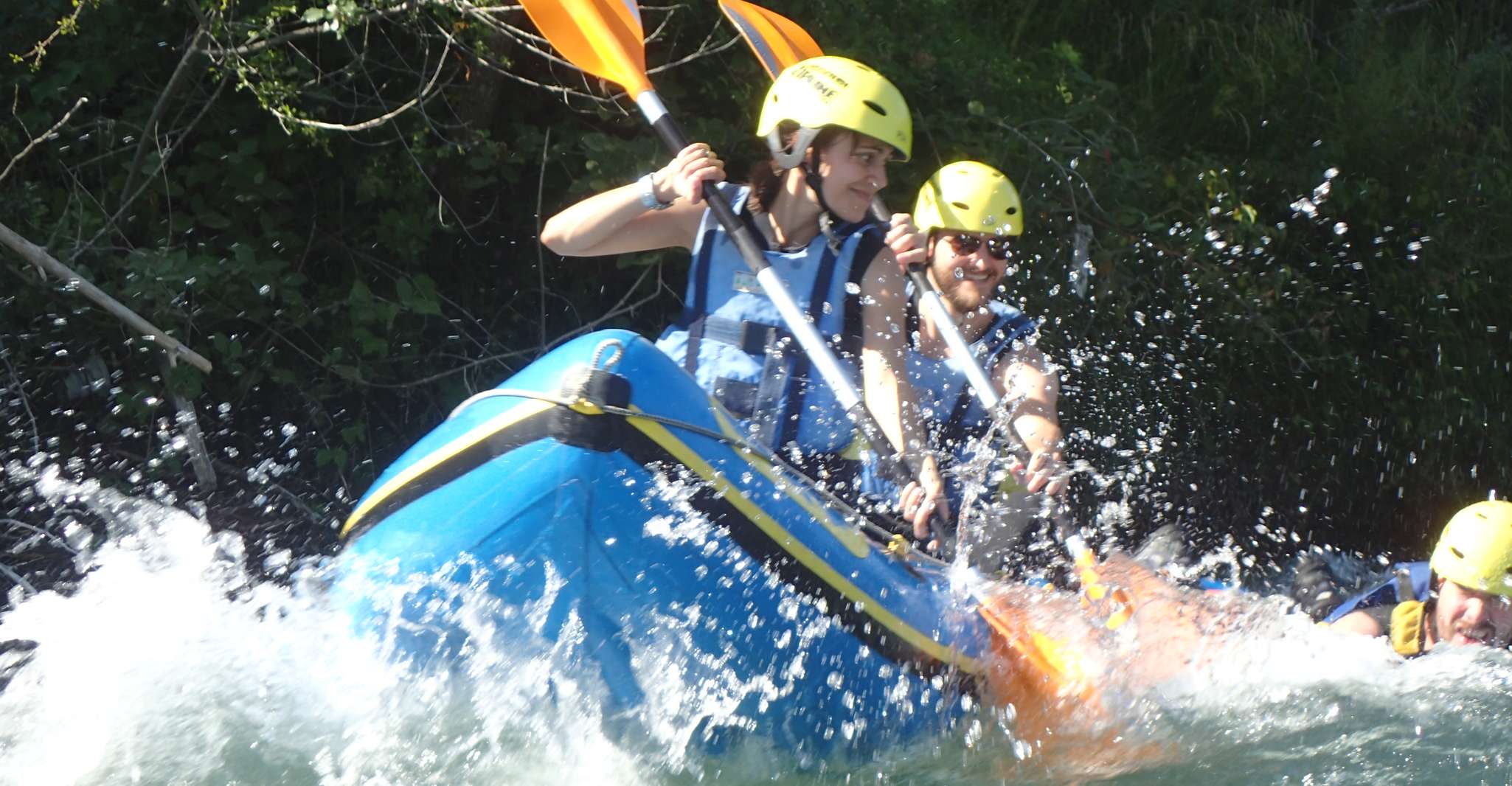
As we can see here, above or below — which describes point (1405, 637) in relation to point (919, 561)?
below

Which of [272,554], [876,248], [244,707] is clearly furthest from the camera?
[272,554]

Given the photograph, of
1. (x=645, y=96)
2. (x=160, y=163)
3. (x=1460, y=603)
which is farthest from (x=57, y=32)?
(x=1460, y=603)

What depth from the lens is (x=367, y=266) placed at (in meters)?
5.14

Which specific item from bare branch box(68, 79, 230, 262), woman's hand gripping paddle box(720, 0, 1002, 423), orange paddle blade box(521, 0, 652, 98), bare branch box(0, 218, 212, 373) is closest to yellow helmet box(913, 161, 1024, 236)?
woman's hand gripping paddle box(720, 0, 1002, 423)

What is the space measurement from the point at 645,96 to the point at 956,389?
1.08 meters

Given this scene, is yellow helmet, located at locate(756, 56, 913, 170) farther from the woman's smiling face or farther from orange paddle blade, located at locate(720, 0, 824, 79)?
orange paddle blade, located at locate(720, 0, 824, 79)

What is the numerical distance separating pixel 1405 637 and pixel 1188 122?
11.2 ft

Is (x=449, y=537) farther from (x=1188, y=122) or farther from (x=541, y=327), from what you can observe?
(x=1188, y=122)

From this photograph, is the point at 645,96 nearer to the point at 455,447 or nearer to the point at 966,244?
the point at 966,244

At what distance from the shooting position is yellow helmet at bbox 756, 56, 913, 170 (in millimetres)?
3383

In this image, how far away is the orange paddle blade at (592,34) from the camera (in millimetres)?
4027

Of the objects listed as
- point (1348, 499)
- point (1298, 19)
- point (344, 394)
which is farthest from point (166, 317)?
point (1298, 19)

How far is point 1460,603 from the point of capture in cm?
357

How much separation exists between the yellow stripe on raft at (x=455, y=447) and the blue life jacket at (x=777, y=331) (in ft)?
2.56
